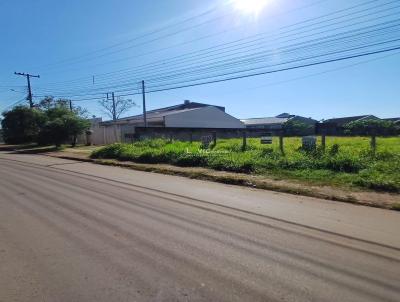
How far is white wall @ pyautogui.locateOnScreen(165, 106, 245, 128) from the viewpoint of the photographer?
52150 millimetres

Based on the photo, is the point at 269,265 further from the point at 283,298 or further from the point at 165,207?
the point at 165,207

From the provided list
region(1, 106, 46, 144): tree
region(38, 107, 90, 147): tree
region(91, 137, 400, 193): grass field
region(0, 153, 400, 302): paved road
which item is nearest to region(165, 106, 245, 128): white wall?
region(38, 107, 90, 147): tree

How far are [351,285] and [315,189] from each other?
6.62 meters

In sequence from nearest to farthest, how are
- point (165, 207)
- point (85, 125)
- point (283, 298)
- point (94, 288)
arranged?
point (283, 298), point (94, 288), point (165, 207), point (85, 125)

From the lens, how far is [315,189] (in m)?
10.7

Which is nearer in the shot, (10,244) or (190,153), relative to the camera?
(10,244)

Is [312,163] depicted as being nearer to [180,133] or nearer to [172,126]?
[180,133]

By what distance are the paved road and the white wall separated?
42619 mm

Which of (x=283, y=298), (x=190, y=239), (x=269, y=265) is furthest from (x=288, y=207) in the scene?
(x=283, y=298)

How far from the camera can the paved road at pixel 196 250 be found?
4.20 meters

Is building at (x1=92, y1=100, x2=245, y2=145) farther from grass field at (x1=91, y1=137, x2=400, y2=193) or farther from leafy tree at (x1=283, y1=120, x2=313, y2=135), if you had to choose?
grass field at (x1=91, y1=137, x2=400, y2=193)

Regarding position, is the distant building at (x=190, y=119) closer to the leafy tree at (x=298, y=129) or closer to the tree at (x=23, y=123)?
the leafy tree at (x=298, y=129)

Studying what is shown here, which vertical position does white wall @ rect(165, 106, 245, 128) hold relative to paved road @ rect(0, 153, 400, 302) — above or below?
above

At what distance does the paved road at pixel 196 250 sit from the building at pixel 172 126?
19.5 meters
